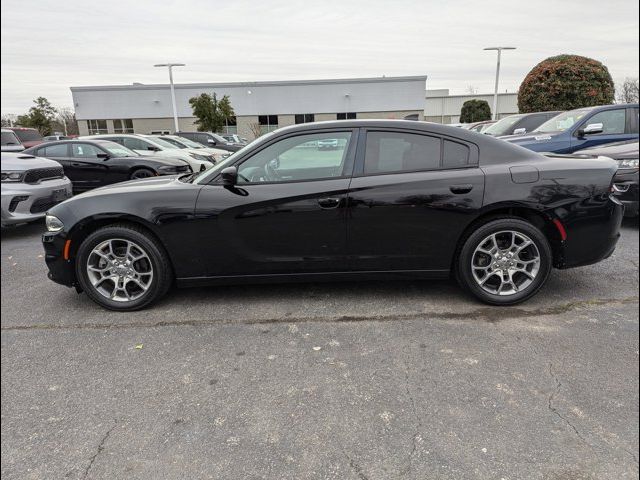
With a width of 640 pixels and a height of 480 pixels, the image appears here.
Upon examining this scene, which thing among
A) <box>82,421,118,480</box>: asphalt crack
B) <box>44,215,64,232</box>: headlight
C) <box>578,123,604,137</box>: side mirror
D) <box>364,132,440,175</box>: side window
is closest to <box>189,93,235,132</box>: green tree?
<box>578,123,604,137</box>: side mirror

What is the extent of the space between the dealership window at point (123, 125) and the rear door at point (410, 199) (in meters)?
49.1

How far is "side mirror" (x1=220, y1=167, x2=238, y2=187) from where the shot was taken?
138 inches

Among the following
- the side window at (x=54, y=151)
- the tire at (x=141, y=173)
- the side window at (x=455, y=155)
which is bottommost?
the tire at (x=141, y=173)

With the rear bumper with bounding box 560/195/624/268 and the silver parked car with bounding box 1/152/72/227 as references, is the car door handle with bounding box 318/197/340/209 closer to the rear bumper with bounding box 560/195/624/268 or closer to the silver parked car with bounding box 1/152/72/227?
the rear bumper with bounding box 560/195/624/268

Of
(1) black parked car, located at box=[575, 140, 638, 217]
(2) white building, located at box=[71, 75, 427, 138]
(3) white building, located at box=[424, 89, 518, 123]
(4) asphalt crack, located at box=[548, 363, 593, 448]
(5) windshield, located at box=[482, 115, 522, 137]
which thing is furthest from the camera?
(3) white building, located at box=[424, 89, 518, 123]

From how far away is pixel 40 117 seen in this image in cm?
4031

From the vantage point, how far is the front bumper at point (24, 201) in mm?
6339

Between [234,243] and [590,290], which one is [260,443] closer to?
[234,243]

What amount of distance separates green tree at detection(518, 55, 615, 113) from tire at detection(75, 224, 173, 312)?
48.5 feet

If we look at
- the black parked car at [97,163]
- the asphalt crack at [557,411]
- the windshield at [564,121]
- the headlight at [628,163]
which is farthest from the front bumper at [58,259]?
the windshield at [564,121]

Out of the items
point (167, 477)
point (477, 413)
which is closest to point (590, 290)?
point (477, 413)

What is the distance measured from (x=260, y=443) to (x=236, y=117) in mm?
46380

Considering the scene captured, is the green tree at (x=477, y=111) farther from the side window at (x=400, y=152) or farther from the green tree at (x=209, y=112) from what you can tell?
the side window at (x=400, y=152)

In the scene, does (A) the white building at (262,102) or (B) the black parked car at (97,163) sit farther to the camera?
(A) the white building at (262,102)
